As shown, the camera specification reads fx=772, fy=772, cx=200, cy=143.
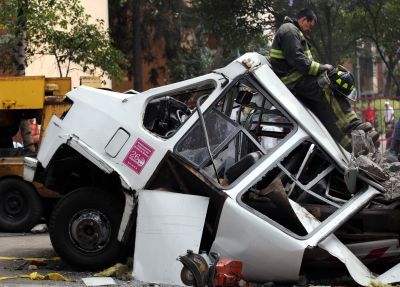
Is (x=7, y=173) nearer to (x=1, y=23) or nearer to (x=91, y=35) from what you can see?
(x=1, y=23)

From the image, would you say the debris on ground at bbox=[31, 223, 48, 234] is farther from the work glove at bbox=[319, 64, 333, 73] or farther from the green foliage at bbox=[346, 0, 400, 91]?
the green foliage at bbox=[346, 0, 400, 91]

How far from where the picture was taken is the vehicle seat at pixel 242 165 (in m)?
6.06

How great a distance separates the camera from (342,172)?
6109mm

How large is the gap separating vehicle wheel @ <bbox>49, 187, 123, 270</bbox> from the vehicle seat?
3.73 feet

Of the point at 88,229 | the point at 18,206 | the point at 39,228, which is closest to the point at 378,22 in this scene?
the point at 39,228

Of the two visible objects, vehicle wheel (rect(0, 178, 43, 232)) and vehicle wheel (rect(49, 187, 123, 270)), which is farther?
vehicle wheel (rect(0, 178, 43, 232))

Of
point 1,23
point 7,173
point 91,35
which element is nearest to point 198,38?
point 91,35

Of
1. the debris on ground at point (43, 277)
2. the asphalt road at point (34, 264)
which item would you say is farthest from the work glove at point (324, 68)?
the debris on ground at point (43, 277)

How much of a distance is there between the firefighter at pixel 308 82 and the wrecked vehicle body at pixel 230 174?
261 millimetres

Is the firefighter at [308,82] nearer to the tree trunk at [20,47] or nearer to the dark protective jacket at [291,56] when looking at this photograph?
the dark protective jacket at [291,56]

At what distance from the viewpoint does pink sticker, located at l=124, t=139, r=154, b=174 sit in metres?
6.30

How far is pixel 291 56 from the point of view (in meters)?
6.78

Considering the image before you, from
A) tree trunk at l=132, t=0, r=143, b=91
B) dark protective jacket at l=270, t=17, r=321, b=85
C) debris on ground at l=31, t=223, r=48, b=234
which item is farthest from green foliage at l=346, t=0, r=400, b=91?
dark protective jacket at l=270, t=17, r=321, b=85

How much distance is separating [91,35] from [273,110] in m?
8.61
